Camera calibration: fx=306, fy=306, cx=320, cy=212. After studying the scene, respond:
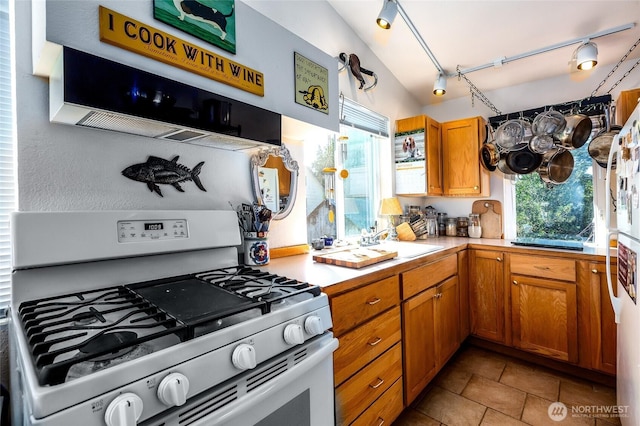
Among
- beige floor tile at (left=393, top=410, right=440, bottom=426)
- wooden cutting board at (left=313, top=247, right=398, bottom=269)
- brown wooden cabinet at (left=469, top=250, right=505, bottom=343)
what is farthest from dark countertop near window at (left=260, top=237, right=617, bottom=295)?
beige floor tile at (left=393, top=410, right=440, bottom=426)

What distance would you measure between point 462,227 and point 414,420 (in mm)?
1822

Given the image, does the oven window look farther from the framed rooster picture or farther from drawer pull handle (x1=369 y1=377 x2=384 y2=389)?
the framed rooster picture

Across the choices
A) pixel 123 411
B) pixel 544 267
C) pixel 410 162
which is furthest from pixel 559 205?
pixel 123 411

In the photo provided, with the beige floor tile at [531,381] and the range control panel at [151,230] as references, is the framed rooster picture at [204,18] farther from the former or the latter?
the beige floor tile at [531,381]

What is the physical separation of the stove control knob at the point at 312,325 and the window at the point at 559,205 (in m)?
2.63

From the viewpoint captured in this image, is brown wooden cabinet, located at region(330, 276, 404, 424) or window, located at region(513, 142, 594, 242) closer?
brown wooden cabinet, located at region(330, 276, 404, 424)

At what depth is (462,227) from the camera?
2979 millimetres

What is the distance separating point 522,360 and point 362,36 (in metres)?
2.81

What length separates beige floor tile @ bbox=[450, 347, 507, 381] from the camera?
221 centimetres

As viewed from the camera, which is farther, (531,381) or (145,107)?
(531,381)

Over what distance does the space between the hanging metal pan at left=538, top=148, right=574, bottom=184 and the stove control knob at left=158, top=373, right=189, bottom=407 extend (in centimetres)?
286
